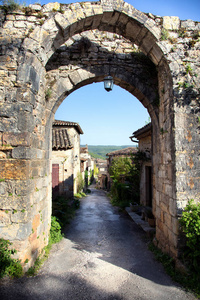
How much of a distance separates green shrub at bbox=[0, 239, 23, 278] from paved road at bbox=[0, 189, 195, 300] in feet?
0.47

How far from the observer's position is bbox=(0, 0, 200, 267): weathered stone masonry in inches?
127

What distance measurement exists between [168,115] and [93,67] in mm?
2254

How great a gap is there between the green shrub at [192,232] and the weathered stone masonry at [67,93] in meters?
0.19

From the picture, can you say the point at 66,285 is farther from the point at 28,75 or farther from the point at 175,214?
the point at 28,75

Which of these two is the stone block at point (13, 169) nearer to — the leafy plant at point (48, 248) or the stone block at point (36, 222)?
the stone block at point (36, 222)

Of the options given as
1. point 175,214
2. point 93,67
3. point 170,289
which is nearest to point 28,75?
point 93,67

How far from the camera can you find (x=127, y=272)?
3602 mm

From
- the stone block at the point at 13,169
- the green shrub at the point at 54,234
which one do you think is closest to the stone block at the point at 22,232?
the stone block at the point at 13,169

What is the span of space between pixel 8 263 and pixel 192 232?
295cm

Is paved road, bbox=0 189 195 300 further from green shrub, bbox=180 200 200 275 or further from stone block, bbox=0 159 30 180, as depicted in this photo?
stone block, bbox=0 159 30 180

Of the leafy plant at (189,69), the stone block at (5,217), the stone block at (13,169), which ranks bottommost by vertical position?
the stone block at (5,217)

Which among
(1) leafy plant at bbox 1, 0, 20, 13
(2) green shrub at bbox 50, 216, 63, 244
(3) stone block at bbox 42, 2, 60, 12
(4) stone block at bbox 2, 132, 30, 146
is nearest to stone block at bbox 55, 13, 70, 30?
(3) stone block at bbox 42, 2, 60, 12

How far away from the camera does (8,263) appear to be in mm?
3049

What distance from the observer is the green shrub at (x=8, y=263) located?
9.81ft
